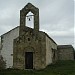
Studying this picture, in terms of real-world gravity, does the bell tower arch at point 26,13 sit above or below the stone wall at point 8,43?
above

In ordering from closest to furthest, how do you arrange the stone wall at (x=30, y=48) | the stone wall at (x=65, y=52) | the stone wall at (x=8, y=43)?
the stone wall at (x=30, y=48)
the stone wall at (x=8, y=43)
the stone wall at (x=65, y=52)

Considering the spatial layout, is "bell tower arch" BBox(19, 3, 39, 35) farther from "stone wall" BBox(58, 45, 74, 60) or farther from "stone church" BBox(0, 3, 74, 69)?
"stone wall" BBox(58, 45, 74, 60)

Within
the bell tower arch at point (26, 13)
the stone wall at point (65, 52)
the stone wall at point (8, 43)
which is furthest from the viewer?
the stone wall at point (65, 52)

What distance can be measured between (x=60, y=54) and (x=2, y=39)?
20.3 meters

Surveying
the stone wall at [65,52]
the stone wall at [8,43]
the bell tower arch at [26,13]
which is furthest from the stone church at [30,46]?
the stone wall at [65,52]

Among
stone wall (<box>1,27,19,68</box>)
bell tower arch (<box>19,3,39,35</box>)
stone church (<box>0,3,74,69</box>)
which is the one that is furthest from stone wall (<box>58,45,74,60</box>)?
bell tower arch (<box>19,3,39,35</box>)

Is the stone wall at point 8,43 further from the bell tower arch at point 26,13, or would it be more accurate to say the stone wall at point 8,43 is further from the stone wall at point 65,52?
the stone wall at point 65,52

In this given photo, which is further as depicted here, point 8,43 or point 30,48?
point 8,43

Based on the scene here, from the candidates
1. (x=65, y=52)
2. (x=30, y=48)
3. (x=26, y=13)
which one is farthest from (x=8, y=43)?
(x=65, y=52)

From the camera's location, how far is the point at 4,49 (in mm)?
32625

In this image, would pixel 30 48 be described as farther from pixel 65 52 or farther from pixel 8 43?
pixel 65 52

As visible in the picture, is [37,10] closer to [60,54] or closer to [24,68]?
[24,68]

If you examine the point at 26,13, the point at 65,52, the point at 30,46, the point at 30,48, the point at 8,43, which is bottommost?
the point at 65,52

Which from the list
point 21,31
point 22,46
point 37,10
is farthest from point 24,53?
point 37,10
